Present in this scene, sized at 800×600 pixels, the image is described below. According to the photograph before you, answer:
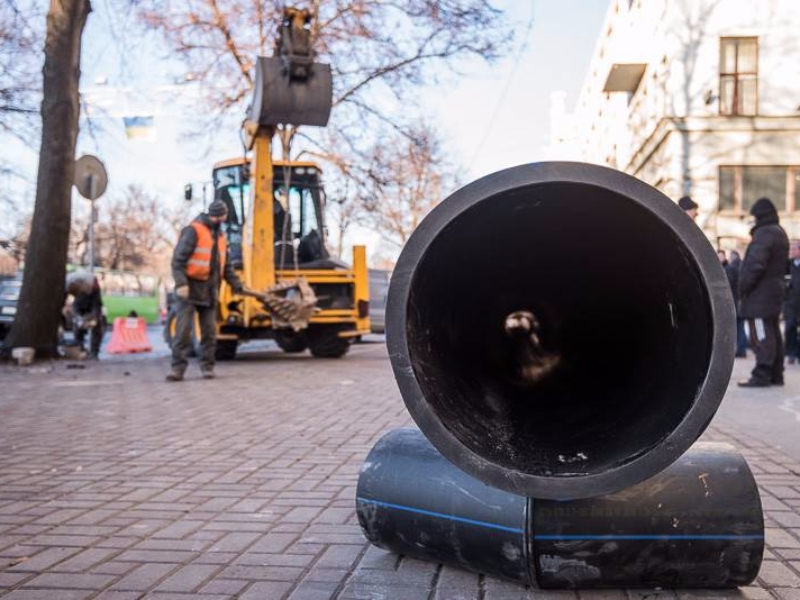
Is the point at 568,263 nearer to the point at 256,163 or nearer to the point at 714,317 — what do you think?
the point at 714,317

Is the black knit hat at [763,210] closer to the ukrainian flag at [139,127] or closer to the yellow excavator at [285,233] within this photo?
the yellow excavator at [285,233]

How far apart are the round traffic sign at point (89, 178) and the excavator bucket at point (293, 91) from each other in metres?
3.08

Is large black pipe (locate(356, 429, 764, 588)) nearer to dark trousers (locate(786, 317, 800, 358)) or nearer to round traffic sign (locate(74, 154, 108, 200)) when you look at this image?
dark trousers (locate(786, 317, 800, 358))

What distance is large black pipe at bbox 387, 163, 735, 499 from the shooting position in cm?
220

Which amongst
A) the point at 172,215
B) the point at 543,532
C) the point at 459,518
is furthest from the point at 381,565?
the point at 172,215

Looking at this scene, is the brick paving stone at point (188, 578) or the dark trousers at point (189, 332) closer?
the brick paving stone at point (188, 578)

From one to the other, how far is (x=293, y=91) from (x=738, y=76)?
19.7 meters

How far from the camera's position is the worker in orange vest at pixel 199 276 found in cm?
890

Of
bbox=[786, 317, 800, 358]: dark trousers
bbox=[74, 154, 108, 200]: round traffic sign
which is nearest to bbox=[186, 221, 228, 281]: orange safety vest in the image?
bbox=[74, 154, 108, 200]: round traffic sign

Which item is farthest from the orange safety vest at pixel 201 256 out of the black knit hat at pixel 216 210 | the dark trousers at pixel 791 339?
the dark trousers at pixel 791 339

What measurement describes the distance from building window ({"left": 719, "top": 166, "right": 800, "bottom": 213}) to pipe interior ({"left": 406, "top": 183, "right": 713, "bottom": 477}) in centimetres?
2424

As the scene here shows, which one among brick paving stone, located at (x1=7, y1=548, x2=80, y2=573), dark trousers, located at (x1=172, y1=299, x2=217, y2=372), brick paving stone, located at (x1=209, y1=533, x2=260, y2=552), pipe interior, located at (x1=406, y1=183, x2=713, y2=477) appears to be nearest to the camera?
pipe interior, located at (x1=406, y1=183, x2=713, y2=477)

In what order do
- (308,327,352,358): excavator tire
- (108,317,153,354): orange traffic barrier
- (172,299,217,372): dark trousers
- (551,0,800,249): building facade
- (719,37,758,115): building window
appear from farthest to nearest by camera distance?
(719,37,758,115): building window → (551,0,800,249): building facade → (108,317,153,354): orange traffic barrier → (308,327,352,358): excavator tire → (172,299,217,372): dark trousers

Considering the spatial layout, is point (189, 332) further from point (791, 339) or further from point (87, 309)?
point (791, 339)
